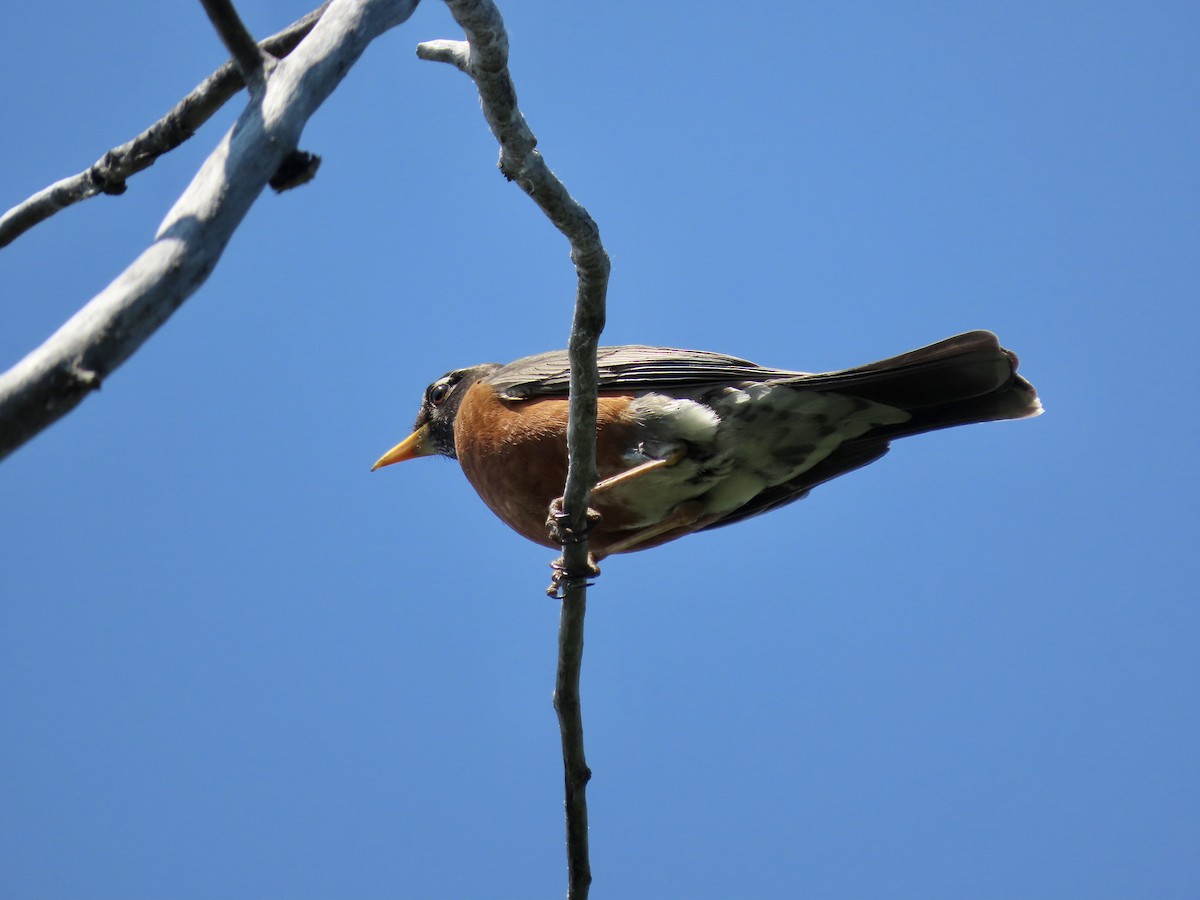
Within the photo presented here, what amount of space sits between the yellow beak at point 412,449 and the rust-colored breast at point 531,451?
4.53 ft

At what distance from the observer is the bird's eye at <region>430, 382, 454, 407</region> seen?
6283mm

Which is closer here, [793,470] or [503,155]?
[503,155]

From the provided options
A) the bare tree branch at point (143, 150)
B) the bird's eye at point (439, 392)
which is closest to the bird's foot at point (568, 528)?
the bare tree branch at point (143, 150)

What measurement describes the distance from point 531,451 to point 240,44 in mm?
2869

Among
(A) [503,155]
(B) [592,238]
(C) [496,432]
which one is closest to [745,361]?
(C) [496,432]

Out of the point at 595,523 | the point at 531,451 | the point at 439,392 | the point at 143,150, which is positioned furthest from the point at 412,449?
the point at 143,150

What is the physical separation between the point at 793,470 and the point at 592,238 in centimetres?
242

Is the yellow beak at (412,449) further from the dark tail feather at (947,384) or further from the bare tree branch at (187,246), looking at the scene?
the bare tree branch at (187,246)

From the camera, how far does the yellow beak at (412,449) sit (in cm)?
640

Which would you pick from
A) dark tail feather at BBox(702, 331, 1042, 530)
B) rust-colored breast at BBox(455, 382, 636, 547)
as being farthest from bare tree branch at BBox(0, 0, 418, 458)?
dark tail feather at BBox(702, 331, 1042, 530)

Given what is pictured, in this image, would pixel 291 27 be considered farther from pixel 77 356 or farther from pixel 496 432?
pixel 496 432

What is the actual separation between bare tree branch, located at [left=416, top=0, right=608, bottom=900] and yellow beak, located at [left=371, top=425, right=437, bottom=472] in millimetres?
2830

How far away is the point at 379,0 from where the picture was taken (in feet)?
7.06

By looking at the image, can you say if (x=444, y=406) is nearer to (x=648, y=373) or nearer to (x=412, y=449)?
(x=412, y=449)
